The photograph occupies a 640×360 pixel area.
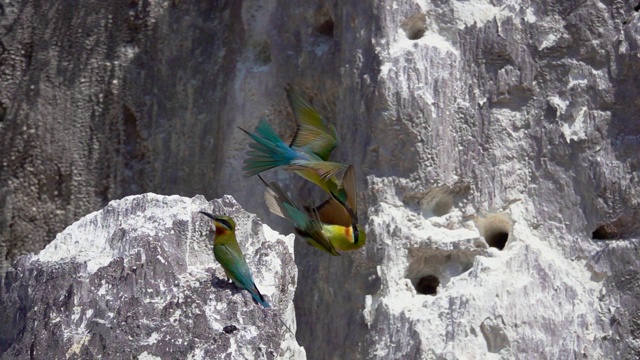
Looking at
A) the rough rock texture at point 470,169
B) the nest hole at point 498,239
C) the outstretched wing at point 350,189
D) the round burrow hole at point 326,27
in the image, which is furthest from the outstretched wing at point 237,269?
the round burrow hole at point 326,27

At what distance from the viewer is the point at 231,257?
10.0 ft

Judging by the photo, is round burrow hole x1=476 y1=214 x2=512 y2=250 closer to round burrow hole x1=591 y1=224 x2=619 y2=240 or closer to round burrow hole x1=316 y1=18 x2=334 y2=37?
round burrow hole x1=591 y1=224 x2=619 y2=240

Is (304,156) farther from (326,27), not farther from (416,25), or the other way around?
(326,27)

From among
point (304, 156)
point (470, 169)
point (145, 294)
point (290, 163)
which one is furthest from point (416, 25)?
point (145, 294)

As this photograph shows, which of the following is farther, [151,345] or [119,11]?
[119,11]

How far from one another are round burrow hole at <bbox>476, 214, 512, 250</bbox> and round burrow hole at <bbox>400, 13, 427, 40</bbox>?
75 centimetres

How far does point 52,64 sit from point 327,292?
1.77m

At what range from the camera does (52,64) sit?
5.63m

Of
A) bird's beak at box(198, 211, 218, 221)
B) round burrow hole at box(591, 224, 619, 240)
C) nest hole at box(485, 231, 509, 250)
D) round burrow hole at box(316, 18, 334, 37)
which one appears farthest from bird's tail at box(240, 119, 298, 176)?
round burrow hole at box(316, 18, 334, 37)

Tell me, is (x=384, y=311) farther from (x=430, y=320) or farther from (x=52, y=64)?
(x=52, y=64)

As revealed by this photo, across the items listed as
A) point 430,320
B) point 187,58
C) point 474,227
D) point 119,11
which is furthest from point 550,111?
point 119,11

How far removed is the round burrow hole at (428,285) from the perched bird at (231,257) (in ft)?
5.19

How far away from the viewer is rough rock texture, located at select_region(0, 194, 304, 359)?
2957 mm

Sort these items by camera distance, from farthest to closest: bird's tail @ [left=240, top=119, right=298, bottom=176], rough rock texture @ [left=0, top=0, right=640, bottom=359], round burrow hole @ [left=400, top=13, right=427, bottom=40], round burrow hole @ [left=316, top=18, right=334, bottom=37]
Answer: round burrow hole @ [left=316, top=18, right=334, bottom=37], round burrow hole @ [left=400, top=13, right=427, bottom=40], rough rock texture @ [left=0, top=0, right=640, bottom=359], bird's tail @ [left=240, top=119, right=298, bottom=176]
